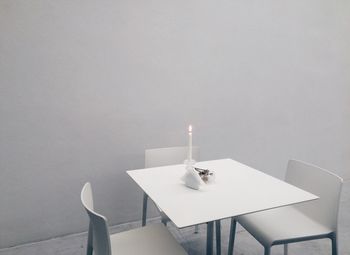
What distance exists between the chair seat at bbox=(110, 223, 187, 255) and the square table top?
0.24 m

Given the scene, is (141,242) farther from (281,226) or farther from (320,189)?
(320,189)

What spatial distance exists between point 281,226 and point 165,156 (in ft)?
2.82

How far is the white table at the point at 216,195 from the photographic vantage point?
1115 millimetres

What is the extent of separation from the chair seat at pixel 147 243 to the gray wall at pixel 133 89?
87 cm

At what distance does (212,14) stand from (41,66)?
4.60 ft

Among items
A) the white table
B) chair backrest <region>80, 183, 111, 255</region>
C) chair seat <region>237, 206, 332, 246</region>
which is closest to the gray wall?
the white table

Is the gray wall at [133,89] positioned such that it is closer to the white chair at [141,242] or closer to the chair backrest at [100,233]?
the white chair at [141,242]

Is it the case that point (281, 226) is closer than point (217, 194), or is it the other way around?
point (217, 194)

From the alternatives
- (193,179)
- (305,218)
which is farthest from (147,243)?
(305,218)

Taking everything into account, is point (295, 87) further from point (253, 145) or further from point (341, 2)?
point (341, 2)

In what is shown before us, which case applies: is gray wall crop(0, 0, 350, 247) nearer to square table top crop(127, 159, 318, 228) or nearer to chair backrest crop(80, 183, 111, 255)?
square table top crop(127, 159, 318, 228)

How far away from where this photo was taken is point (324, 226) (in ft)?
4.73

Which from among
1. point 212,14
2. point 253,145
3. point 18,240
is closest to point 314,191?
point 253,145

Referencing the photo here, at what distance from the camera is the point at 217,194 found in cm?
130
